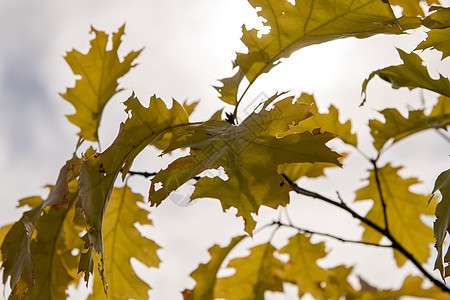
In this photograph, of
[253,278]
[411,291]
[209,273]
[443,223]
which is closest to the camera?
[443,223]

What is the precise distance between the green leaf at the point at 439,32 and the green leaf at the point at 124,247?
0.93 meters

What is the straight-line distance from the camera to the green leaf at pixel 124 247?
136cm

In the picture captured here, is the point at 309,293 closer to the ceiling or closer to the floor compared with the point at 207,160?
closer to the floor

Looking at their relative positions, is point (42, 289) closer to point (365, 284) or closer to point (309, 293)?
point (309, 293)

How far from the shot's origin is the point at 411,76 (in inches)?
37.6

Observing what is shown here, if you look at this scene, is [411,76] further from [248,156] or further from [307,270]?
[307,270]

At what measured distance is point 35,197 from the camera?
1.48m

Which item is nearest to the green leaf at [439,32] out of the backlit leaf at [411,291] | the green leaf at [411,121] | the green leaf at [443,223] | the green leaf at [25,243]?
the green leaf at [443,223]

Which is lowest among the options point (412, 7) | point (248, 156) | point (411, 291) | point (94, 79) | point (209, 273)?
point (411, 291)

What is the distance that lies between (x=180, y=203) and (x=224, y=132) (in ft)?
0.85

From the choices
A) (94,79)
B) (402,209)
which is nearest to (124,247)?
(94,79)

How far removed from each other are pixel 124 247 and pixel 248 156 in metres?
0.64

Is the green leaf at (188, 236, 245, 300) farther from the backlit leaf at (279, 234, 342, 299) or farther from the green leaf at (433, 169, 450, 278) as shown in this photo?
the green leaf at (433, 169, 450, 278)

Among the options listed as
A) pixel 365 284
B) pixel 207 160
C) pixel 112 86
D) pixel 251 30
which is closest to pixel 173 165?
pixel 207 160
